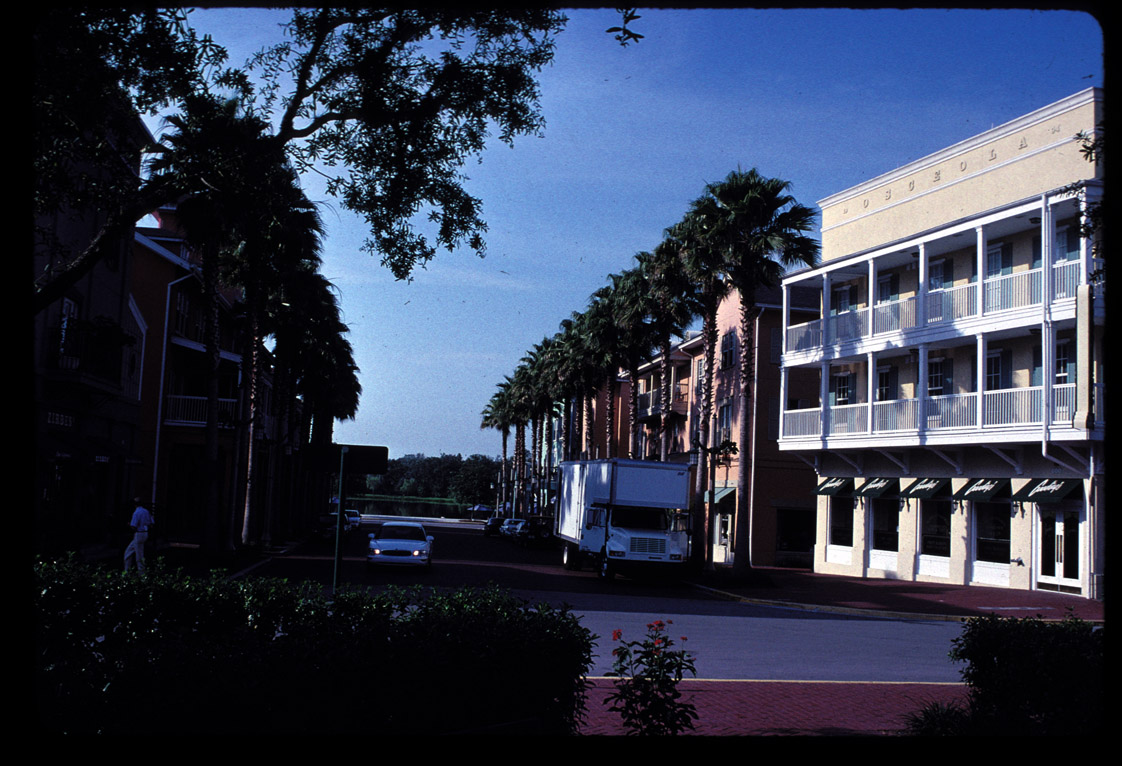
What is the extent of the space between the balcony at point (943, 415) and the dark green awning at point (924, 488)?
198 cm

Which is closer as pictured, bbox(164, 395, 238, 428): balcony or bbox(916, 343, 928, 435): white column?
bbox(916, 343, 928, 435): white column

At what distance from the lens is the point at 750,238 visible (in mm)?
32062

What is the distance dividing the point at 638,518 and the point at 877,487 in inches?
374

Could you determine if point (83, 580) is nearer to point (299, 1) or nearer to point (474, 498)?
point (299, 1)

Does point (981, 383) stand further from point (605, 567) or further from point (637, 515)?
point (605, 567)

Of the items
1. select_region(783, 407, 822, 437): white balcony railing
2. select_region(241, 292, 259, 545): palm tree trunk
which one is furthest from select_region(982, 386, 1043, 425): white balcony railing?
select_region(241, 292, 259, 545): palm tree trunk

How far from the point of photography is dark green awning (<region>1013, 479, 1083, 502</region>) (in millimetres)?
26391

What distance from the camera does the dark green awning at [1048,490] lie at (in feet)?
86.6

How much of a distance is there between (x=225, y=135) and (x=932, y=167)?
28.8 m

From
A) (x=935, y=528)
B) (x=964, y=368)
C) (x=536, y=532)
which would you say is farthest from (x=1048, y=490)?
A: (x=536, y=532)

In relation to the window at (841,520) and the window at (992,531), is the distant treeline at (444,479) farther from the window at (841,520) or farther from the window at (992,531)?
the window at (992,531)

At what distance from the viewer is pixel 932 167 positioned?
3266 cm

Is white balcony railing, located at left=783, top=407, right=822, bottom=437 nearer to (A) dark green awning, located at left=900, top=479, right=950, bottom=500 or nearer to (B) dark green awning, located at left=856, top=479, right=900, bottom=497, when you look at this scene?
(B) dark green awning, located at left=856, top=479, right=900, bottom=497

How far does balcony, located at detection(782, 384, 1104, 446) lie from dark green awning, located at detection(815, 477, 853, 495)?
2.14m
